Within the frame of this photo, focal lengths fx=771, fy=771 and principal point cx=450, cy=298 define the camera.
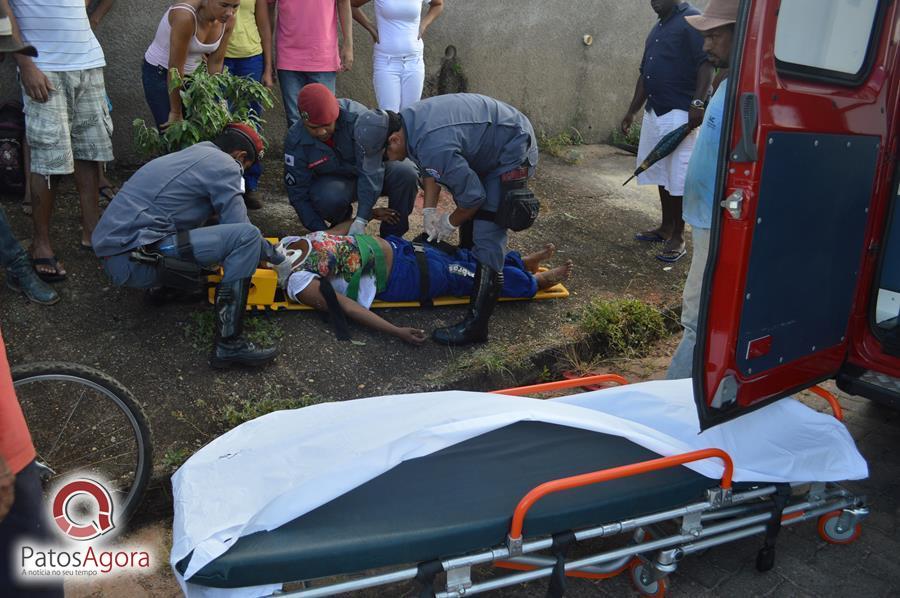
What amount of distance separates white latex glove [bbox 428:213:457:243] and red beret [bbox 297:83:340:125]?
0.83 metres

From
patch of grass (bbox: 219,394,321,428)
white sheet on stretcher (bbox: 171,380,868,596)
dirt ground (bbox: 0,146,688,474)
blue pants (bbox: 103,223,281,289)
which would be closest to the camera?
white sheet on stretcher (bbox: 171,380,868,596)

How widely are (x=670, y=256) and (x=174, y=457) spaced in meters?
3.77

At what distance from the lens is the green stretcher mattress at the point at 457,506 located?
2100 millimetres

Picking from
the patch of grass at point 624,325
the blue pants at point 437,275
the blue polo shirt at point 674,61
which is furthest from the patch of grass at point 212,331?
the blue polo shirt at point 674,61

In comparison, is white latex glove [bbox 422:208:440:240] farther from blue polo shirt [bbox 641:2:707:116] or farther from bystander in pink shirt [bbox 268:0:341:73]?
blue polo shirt [bbox 641:2:707:116]

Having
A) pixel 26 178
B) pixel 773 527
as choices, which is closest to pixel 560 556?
pixel 773 527

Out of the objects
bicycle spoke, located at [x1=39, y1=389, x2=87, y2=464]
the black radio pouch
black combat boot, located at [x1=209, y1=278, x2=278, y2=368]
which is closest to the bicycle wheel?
bicycle spoke, located at [x1=39, y1=389, x2=87, y2=464]

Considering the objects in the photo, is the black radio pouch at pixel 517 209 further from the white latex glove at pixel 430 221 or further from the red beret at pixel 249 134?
the red beret at pixel 249 134

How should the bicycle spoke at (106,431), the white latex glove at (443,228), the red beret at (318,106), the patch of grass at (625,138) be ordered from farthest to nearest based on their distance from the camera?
the patch of grass at (625,138) → the white latex glove at (443,228) → the red beret at (318,106) → the bicycle spoke at (106,431)

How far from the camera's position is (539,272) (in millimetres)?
4957

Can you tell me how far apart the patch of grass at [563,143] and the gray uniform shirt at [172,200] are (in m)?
4.35

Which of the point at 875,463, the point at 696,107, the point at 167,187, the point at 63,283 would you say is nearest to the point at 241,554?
the point at 167,187

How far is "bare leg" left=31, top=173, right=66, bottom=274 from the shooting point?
392 centimetres

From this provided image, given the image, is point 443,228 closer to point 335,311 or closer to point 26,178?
point 335,311
